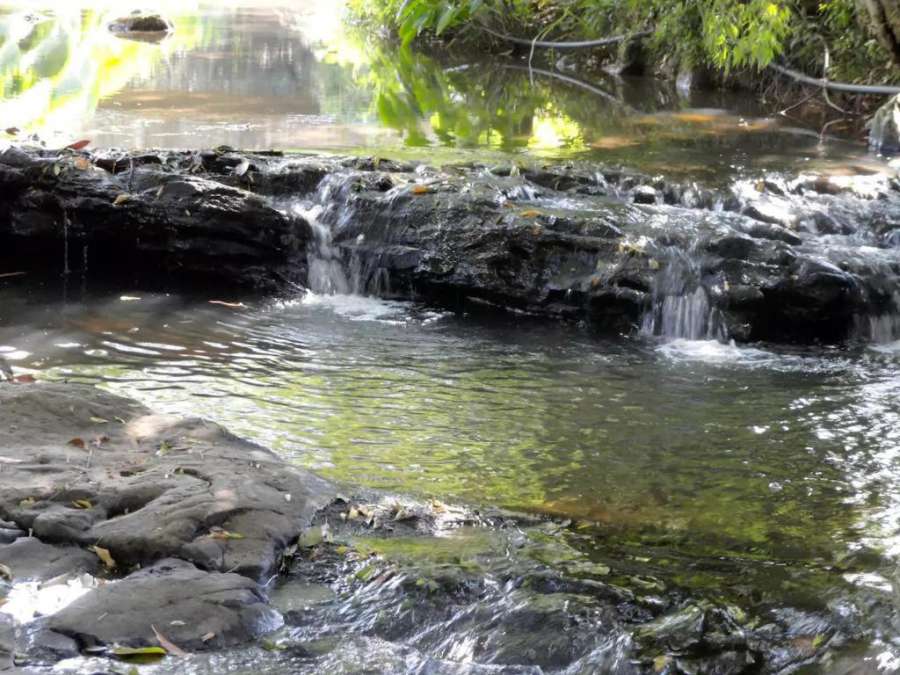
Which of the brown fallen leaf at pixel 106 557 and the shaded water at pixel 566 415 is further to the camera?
the shaded water at pixel 566 415

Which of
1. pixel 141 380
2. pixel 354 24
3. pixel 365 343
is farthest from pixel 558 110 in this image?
pixel 354 24

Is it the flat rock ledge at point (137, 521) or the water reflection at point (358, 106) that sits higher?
the water reflection at point (358, 106)

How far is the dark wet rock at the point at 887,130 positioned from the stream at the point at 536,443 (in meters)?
0.30

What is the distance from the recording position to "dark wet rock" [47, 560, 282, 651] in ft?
10.6

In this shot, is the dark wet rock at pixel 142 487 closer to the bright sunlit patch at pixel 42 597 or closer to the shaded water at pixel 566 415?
the bright sunlit patch at pixel 42 597

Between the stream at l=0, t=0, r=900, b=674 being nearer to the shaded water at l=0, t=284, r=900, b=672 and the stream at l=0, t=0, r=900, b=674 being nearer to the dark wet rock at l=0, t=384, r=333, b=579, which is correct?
the shaded water at l=0, t=284, r=900, b=672

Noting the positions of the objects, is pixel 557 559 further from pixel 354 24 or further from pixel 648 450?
pixel 354 24

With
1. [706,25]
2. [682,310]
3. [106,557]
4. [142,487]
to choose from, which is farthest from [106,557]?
[706,25]

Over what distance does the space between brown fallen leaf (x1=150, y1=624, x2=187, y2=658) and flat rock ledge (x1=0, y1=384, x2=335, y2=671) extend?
0.9 inches

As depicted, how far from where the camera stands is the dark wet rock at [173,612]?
3.23 meters

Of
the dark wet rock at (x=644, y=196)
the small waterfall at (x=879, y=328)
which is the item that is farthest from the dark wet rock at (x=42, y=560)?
the dark wet rock at (x=644, y=196)

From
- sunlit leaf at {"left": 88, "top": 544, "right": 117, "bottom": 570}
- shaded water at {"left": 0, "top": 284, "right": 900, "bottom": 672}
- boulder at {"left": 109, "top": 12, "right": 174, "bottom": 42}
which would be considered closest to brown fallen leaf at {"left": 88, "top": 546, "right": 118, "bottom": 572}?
sunlit leaf at {"left": 88, "top": 544, "right": 117, "bottom": 570}

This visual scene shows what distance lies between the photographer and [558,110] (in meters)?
15.3

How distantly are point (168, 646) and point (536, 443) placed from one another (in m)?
2.76
